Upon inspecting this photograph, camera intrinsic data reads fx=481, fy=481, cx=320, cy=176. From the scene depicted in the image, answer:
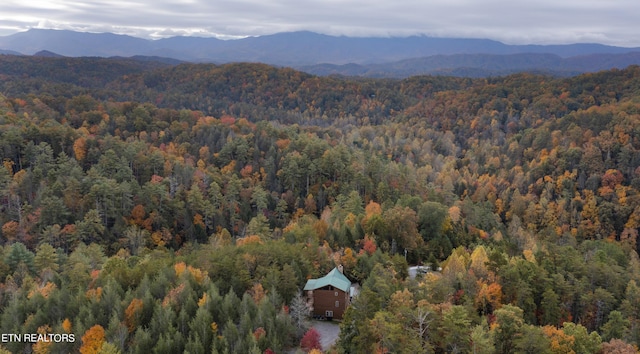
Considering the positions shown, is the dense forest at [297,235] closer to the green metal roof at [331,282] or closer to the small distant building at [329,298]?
the green metal roof at [331,282]

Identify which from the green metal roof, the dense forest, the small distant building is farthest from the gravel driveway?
the green metal roof

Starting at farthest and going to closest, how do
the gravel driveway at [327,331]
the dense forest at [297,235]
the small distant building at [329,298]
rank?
the small distant building at [329,298], the gravel driveway at [327,331], the dense forest at [297,235]

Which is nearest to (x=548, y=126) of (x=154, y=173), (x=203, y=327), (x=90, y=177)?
(x=154, y=173)

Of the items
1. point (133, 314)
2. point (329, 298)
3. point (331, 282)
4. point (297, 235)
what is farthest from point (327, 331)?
point (297, 235)

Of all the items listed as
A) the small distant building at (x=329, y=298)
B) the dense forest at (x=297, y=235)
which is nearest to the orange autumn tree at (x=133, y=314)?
the dense forest at (x=297, y=235)

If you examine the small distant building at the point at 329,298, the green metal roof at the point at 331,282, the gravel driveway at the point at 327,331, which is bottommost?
the gravel driveway at the point at 327,331

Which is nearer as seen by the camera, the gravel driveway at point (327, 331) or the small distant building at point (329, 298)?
the gravel driveway at point (327, 331)

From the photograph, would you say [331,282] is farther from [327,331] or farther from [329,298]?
[327,331]
